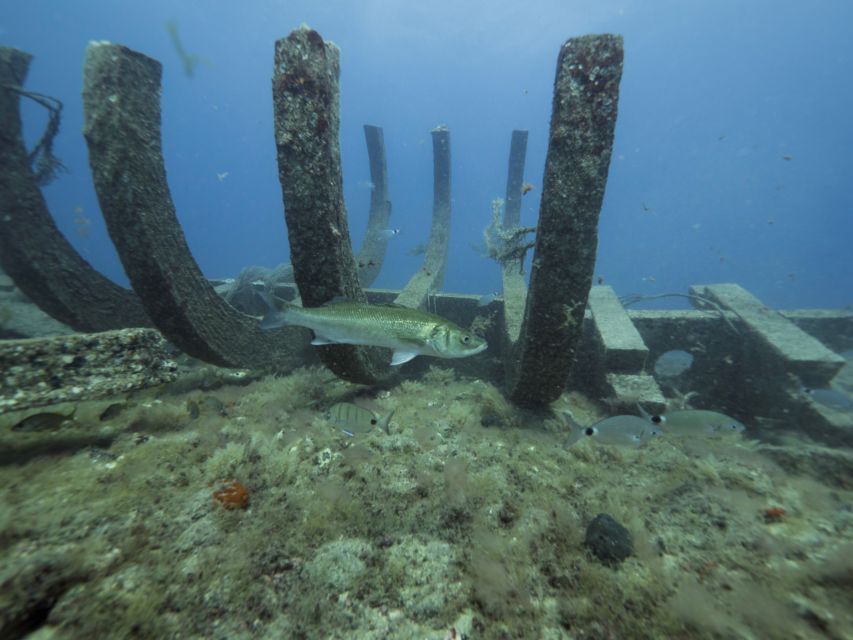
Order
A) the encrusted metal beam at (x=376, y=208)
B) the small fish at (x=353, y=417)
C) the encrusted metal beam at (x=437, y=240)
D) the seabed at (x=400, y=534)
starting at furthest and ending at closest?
the encrusted metal beam at (x=376, y=208) → the encrusted metal beam at (x=437, y=240) → the small fish at (x=353, y=417) → the seabed at (x=400, y=534)

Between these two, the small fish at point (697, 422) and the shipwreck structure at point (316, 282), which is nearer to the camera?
the shipwreck structure at point (316, 282)

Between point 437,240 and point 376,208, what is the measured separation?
2.95 metres

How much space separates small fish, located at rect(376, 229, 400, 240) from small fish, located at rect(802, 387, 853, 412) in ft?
30.4

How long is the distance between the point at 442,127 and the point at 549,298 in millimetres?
10399

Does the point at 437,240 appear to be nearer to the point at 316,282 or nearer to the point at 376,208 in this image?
the point at 376,208

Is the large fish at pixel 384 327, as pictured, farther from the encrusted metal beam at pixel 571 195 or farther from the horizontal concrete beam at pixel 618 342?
the horizontal concrete beam at pixel 618 342

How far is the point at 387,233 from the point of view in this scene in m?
10.8

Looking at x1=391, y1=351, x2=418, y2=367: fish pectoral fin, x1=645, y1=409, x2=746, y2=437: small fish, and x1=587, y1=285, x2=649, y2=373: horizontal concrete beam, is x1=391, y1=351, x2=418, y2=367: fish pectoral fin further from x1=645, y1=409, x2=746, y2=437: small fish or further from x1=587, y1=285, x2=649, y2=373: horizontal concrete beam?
x1=587, y1=285, x2=649, y2=373: horizontal concrete beam

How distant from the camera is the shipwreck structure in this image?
11.9ft

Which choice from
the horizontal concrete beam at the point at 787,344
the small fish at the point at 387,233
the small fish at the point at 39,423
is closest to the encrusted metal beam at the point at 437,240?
the small fish at the point at 387,233

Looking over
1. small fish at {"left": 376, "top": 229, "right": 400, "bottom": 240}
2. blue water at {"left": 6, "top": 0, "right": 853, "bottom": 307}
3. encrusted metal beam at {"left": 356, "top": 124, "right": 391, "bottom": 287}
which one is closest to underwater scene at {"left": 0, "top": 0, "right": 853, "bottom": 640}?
small fish at {"left": 376, "top": 229, "right": 400, "bottom": 240}

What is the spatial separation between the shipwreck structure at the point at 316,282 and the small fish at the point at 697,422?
3.27 ft

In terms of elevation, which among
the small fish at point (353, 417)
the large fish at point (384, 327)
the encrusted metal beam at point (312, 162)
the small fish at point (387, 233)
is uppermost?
the encrusted metal beam at point (312, 162)

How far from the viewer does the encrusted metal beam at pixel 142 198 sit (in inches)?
173
